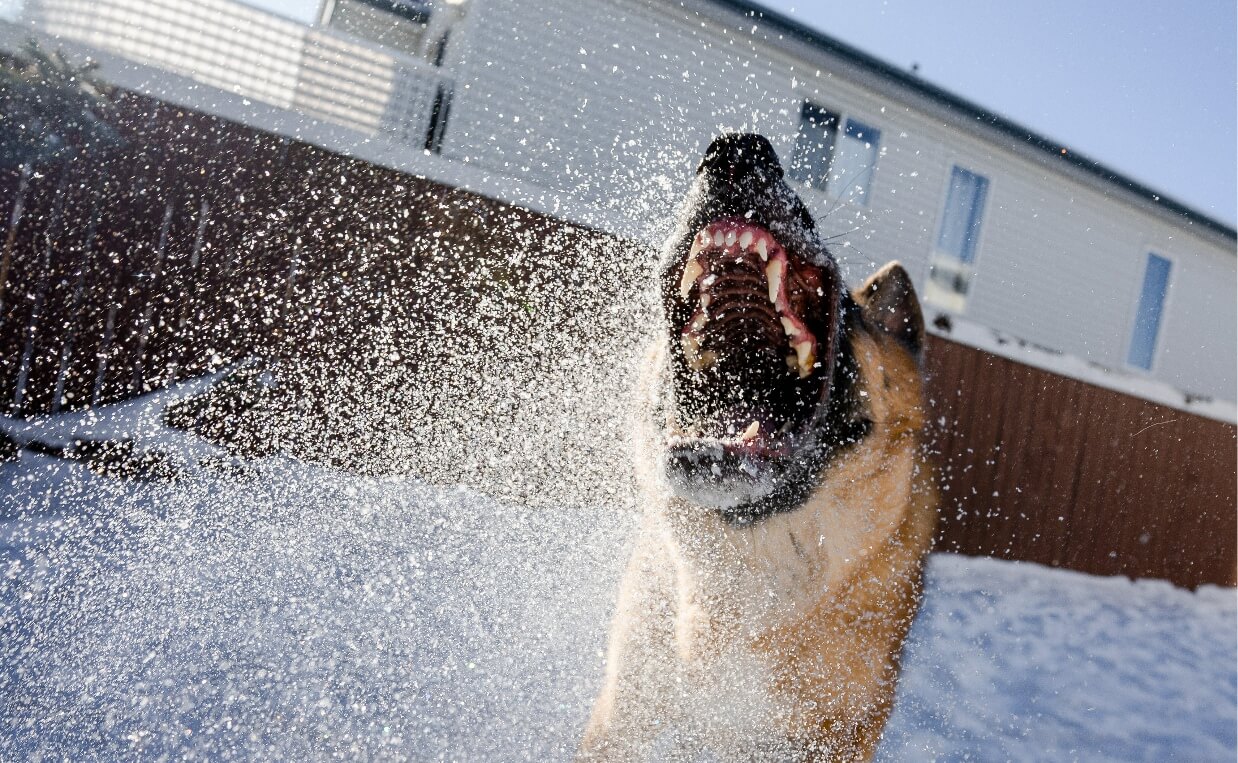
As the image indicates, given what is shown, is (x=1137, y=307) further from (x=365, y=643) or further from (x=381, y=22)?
(x=381, y=22)

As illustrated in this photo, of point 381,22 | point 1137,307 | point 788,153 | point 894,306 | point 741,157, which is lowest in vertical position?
point 894,306

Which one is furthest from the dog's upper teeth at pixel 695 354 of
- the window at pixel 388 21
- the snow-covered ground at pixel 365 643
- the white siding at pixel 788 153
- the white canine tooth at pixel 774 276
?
the window at pixel 388 21

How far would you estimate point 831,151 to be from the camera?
28.6ft

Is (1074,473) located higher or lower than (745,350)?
lower

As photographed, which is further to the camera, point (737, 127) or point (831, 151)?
point (831, 151)

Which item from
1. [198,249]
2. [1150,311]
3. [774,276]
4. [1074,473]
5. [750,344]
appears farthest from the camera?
[1150,311]

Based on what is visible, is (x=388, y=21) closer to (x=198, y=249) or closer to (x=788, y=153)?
(x=788, y=153)

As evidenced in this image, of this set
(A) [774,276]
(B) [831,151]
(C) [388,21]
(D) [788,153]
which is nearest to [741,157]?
(A) [774,276]

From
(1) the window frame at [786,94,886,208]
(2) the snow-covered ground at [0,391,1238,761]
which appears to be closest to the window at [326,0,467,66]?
(1) the window frame at [786,94,886,208]

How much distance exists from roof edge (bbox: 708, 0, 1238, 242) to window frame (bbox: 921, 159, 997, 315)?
65 centimetres

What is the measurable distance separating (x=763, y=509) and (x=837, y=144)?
26.6 ft

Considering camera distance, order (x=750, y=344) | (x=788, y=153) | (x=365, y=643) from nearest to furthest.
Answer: (x=750, y=344) < (x=365, y=643) < (x=788, y=153)

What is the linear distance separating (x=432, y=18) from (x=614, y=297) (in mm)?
7662

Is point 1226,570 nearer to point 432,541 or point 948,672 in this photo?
point 948,672
